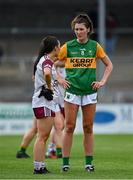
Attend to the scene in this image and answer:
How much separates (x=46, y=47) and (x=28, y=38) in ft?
59.0

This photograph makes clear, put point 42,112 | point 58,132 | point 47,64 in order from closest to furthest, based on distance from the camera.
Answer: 1. point 47,64
2. point 42,112
3. point 58,132

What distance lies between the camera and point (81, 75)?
37.6 ft

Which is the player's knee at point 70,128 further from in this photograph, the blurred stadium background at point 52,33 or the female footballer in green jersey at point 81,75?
the blurred stadium background at point 52,33

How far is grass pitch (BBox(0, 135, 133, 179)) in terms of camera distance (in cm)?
1109

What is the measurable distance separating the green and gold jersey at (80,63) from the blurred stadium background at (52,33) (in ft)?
44.2

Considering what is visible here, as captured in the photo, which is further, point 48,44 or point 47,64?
point 48,44

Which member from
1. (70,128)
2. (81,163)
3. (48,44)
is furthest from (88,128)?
(81,163)

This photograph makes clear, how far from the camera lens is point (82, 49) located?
11.5 m

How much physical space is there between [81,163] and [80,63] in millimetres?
2540

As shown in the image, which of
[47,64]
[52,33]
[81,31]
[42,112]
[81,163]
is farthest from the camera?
[52,33]

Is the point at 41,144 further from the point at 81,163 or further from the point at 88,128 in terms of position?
the point at 81,163

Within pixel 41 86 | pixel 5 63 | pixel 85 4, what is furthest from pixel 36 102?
pixel 85 4

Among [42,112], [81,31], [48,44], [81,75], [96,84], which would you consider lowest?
[42,112]

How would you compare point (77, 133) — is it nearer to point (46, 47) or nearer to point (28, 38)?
point (28, 38)
